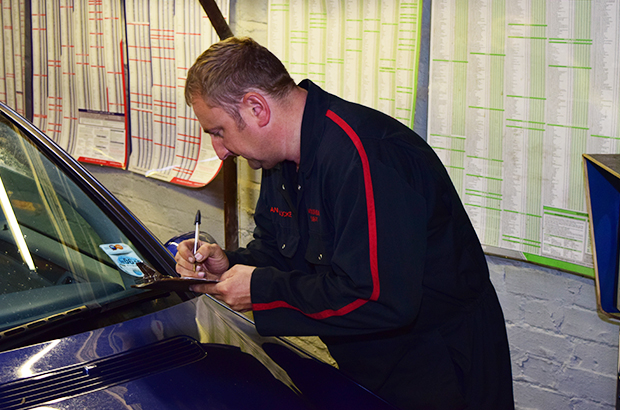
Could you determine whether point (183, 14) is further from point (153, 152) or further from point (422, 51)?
point (422, 51)

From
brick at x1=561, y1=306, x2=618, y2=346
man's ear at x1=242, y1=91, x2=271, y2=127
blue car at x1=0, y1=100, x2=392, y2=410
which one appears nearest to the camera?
blue car at x1=0, y1=100, x2=392, y2=410

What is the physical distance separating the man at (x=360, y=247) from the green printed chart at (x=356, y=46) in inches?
38.9

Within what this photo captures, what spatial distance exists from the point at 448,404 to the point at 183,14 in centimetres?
243

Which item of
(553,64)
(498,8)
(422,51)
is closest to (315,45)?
(422,51)

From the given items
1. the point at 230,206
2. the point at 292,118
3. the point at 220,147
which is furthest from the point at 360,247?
the point at 230,206

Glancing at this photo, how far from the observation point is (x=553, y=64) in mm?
1977

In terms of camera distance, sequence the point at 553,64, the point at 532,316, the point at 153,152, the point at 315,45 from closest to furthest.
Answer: the point at 553,64, the point at 532,316, the point at 315,45, the point at 153,152

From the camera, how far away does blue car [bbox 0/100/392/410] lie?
114 centimetres

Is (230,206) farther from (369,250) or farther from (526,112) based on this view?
(369,250)

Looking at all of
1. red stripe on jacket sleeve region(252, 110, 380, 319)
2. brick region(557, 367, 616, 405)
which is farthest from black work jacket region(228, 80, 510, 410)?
brick region(557, 367, 616, 405)

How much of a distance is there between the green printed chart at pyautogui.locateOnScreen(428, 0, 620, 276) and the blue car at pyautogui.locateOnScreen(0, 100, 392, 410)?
1.08m

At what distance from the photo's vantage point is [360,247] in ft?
3.83

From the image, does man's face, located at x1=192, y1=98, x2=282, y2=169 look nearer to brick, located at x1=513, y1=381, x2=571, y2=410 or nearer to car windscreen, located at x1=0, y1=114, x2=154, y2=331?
car windscreen, located at x1=0, y1=114, x2=154, y2=331

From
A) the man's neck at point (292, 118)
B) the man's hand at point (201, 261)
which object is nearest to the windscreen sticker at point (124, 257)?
the man's hand at point (201, 261)
